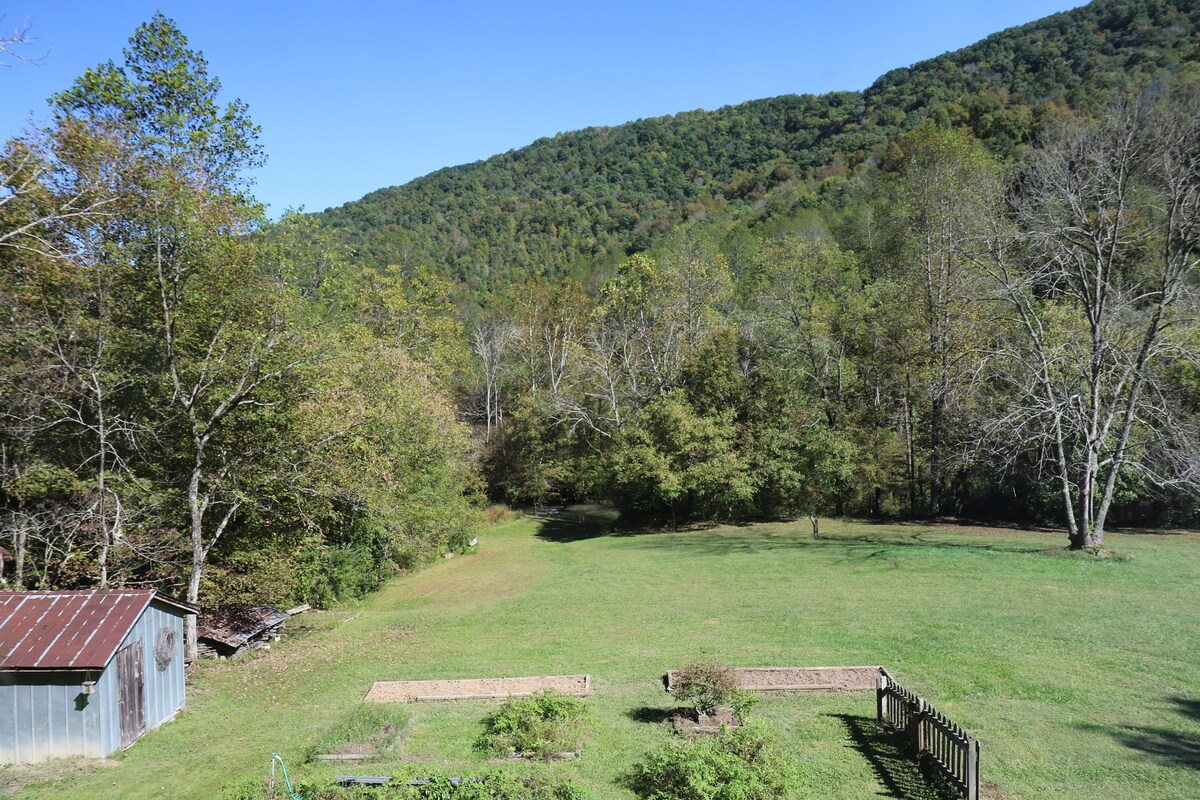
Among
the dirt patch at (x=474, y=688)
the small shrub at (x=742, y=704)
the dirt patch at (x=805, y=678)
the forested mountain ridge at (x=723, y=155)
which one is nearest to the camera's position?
the small shrub at (x=742, y=704)

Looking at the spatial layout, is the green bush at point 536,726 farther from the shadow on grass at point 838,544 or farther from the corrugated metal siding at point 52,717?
the shadow on grass at point 838,544

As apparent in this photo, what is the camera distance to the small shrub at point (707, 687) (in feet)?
35.2

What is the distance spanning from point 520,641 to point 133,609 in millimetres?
8222

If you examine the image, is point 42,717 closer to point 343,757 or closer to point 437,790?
point 343,757

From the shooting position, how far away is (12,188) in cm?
1443

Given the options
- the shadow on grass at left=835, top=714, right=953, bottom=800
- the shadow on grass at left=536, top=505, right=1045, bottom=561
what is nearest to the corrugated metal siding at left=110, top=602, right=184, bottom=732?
the shadow on grass at left=835, top=714, right=953, bottom=800

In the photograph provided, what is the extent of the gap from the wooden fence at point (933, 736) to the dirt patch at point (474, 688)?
Result: 5134mm

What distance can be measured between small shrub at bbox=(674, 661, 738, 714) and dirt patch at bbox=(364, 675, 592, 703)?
2368 millimetres

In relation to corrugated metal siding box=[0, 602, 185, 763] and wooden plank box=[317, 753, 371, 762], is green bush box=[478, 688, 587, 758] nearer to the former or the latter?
wooden plank box=[317, 753, 371, 762]

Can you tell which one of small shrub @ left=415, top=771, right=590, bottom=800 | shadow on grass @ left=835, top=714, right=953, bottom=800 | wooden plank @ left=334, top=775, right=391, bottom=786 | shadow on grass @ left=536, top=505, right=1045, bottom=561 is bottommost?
shadow on grass @ left=536, top=505, right=1045, bottom=561

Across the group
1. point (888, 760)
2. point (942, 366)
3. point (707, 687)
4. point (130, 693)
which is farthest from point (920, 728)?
point (942, 366)

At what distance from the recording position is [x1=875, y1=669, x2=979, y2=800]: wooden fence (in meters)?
7.89

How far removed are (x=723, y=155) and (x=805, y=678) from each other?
132 m

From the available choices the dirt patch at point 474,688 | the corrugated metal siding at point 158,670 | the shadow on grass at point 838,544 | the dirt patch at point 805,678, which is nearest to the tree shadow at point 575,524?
the shadow on grass at point 838,544
